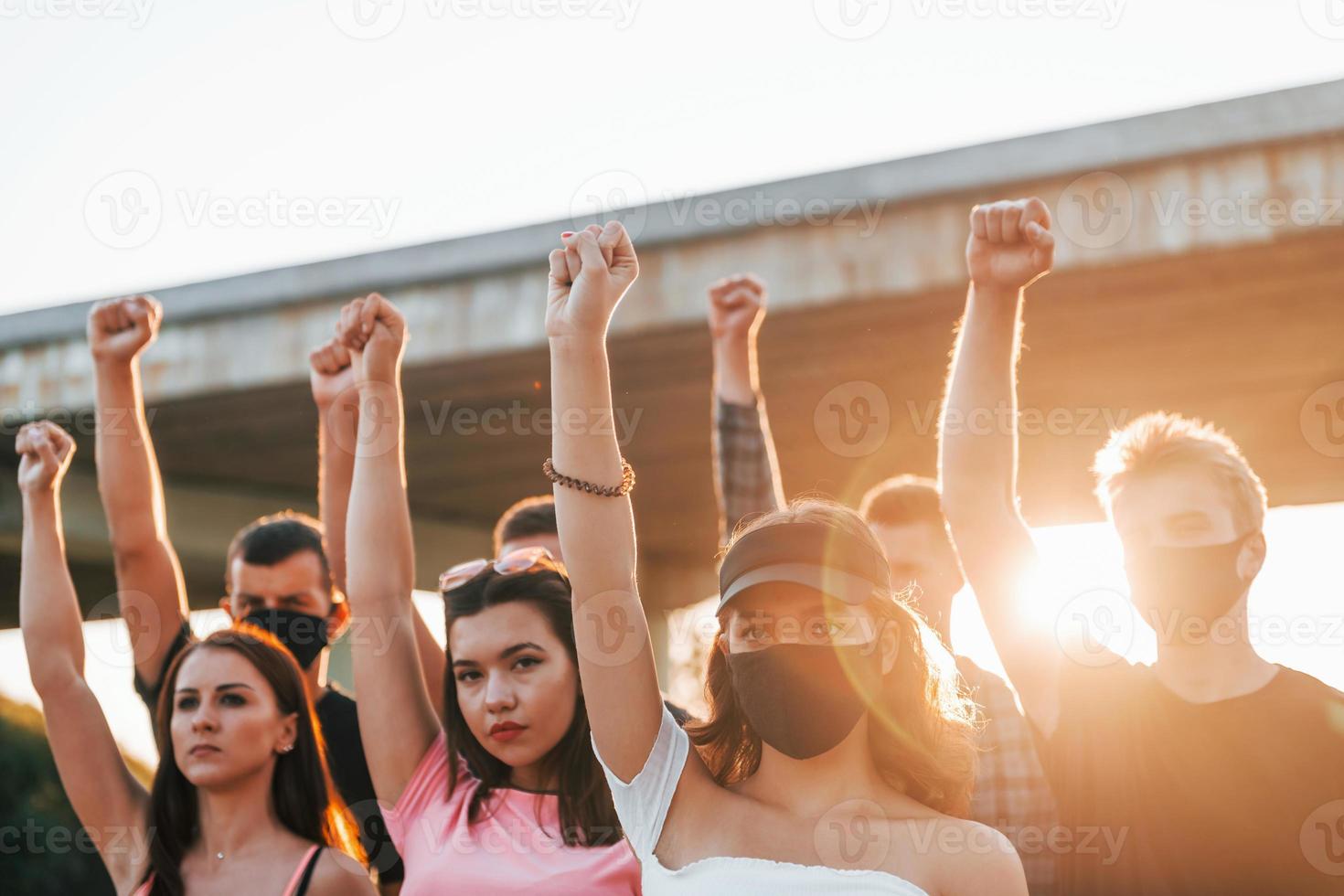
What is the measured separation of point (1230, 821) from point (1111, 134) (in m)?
6.47

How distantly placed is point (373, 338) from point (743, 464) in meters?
1.20

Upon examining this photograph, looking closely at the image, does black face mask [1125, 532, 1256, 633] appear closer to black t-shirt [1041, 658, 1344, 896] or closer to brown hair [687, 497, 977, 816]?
black t-shirt [1041, 658, 1344, 896]

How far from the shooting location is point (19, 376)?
41.1 feet

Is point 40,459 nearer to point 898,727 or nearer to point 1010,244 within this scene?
point 898,727

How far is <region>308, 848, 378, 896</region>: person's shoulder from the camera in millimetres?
3436

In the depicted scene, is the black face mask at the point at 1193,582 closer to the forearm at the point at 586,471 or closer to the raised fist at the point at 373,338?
the forearm at the point at 586,471

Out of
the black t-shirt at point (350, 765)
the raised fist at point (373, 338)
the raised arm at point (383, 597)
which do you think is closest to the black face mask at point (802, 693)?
the raised arm at point (383, 597)

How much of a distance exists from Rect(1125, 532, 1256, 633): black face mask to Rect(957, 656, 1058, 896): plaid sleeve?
0.56 metres

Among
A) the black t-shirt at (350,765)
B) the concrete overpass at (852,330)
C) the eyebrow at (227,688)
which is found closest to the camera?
the eyebrow at (227,688)

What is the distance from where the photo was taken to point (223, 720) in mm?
3623

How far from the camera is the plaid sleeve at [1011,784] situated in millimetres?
3391

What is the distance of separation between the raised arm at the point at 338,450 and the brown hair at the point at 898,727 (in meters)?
1.64

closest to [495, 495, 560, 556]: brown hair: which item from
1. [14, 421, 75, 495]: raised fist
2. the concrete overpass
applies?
[14, 421, 75, 495]: raised fist

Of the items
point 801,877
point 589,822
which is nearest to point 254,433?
point 589,822
